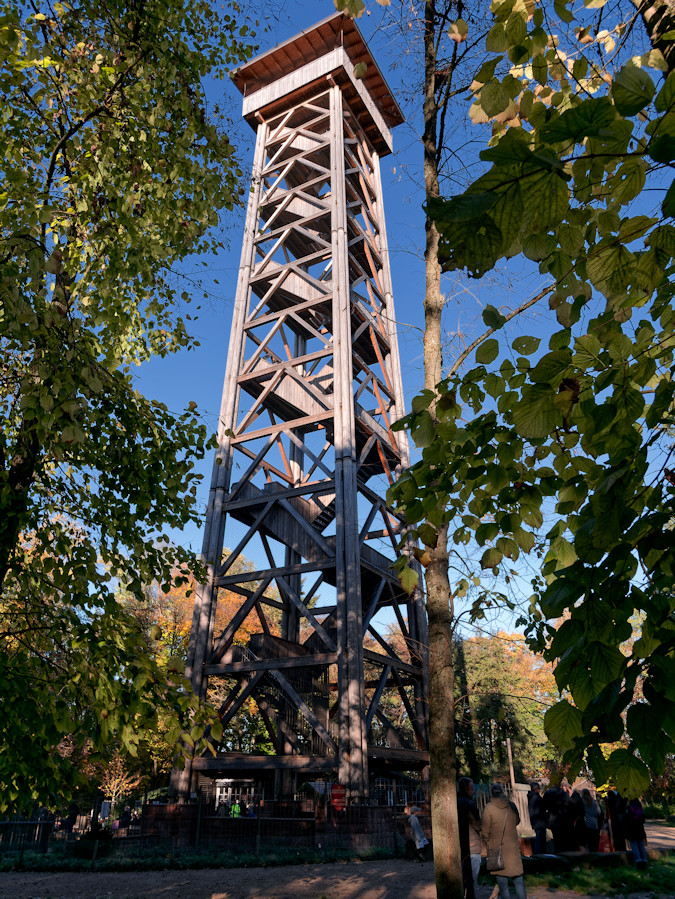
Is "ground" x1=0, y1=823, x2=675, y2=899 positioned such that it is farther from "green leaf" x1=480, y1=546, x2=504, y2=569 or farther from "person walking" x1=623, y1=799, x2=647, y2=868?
"green leaf" x1=480, y1=546, x2=504, y2=569

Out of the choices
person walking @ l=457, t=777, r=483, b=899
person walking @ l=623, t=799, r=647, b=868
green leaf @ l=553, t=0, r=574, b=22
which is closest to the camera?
green leaf @ l=553, t=0, r=574, b=22

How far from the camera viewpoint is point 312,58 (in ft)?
87.6

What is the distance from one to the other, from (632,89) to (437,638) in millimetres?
3787

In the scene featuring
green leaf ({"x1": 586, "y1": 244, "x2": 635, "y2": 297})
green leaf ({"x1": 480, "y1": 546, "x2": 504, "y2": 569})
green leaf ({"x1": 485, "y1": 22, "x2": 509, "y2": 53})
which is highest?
green leaf ({"x1": 485, "y1": 22, "x2": 509, "y2": 53})

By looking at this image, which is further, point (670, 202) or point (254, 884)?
point (254, 884)

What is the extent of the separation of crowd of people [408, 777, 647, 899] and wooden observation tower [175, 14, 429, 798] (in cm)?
390

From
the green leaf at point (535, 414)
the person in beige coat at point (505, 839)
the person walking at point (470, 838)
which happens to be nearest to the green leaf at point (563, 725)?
the green leaf at point (535, 414)

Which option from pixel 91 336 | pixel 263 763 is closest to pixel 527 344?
pixel 91 336

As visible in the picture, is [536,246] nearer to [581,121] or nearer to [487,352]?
[487,352]

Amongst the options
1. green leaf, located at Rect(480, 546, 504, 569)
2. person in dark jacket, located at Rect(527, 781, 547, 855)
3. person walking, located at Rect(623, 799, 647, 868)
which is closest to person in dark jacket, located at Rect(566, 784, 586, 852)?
person in dark jacket, located at Rect(527, 781, 547, 855)

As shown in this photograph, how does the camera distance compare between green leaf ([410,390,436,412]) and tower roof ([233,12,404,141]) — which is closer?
green leaf ([410,390,436,412])

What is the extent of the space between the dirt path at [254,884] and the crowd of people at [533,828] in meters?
1.33

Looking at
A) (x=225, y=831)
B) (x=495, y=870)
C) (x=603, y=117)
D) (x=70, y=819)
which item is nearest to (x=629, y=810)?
(x=495, y=870)

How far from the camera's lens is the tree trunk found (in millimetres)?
4105
